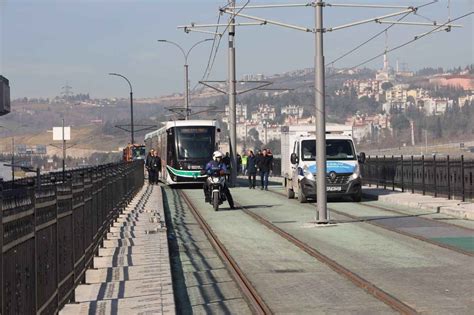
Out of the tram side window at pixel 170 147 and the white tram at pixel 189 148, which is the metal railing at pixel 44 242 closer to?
the white tram at pixel 189 148

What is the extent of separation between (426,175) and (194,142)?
1457 centimetres

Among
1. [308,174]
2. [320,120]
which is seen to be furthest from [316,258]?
[308,174]

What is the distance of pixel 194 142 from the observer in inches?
1709

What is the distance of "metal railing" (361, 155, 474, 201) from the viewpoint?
27.4 meters

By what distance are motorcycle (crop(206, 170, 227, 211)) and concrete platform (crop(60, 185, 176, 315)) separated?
25.5 feet

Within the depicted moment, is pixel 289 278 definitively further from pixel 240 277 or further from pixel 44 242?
pixel 44 242

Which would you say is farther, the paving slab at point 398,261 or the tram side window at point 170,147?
the tram side window at point 170,147

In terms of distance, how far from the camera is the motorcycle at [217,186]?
27.2 m

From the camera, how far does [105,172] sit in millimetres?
17766

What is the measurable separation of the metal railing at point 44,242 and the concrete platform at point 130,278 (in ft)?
0.77

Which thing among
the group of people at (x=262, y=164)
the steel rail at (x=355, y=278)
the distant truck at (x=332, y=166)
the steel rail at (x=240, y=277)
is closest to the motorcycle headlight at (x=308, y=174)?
the distant truck at (x=332, y=166)

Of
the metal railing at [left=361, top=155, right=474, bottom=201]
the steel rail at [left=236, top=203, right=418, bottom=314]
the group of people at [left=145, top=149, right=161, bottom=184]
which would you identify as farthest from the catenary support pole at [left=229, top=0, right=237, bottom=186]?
the steel rail at [left=236, top=203, right=418, bottom=314]

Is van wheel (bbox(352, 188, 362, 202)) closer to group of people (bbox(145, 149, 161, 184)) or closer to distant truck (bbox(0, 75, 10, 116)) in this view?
distant truck (bbox(0, 75, 10, 116))

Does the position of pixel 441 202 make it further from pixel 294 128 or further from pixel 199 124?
pixel 199 124
